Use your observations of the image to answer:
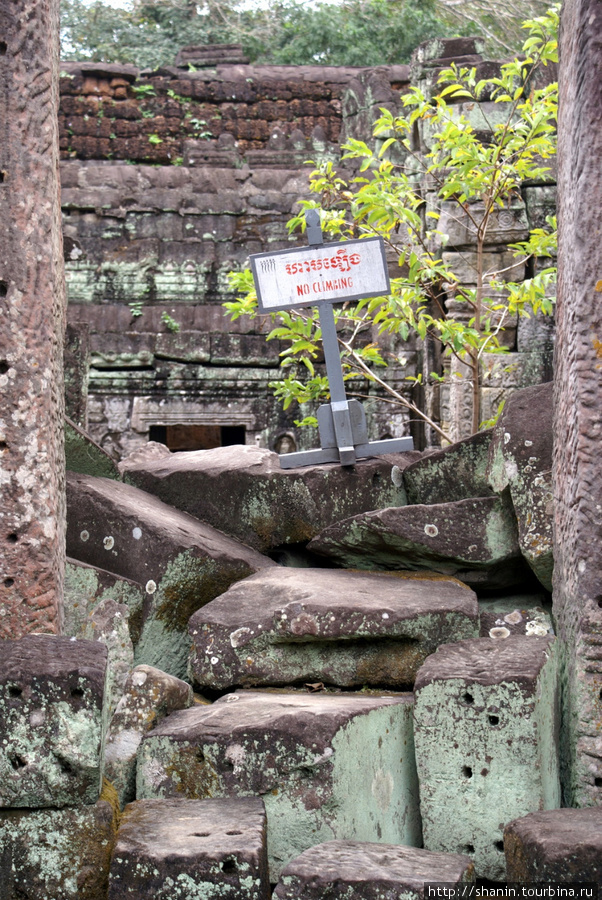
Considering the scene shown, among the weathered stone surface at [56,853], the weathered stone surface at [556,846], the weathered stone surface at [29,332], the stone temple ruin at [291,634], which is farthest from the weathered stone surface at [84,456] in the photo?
the weathered stone surface at [556,846]

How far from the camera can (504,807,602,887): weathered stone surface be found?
2520 mm

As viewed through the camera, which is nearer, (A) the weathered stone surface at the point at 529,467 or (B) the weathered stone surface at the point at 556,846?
(B) the weathered stone surface at the point at 556,846

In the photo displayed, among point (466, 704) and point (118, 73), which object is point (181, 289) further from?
point (466, 704)

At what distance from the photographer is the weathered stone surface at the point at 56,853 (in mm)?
2844

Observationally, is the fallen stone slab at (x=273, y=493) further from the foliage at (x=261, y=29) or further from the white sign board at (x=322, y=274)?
the foliage at (x=261, y=29)

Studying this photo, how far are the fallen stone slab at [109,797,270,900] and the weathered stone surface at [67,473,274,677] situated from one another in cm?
144

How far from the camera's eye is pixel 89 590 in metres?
4.03

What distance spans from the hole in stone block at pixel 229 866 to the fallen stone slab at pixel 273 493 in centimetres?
217

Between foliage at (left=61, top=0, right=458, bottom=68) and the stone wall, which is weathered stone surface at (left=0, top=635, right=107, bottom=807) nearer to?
the stone wall

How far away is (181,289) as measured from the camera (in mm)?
10523

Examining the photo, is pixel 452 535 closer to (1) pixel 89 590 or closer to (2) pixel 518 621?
(2) pixel 518 621

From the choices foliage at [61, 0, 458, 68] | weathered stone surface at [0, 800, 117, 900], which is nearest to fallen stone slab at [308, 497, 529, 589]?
weathered stone surface at [0, 800, 117, 900]

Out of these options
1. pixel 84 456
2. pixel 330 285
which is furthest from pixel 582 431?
pixel 84 456

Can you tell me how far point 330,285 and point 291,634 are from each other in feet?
5.76
